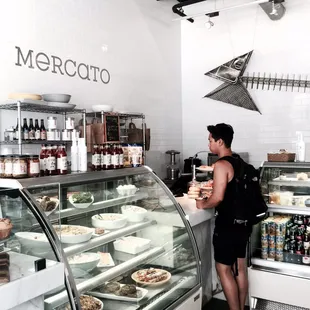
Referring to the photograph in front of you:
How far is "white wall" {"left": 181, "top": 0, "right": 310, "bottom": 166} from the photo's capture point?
206 inches

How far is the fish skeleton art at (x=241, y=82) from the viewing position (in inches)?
209

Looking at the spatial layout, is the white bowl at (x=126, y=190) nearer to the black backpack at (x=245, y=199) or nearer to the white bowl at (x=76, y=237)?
the white bowl at (x=76, y=237)

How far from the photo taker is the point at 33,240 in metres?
1.98

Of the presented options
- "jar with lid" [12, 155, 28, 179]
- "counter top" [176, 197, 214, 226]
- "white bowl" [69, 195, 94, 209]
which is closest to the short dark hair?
"counter top" [176, 197, 214, 226]

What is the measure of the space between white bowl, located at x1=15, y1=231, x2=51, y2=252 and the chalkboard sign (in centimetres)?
196

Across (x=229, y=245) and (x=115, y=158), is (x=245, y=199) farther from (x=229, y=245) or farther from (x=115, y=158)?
(x=115, y=158)

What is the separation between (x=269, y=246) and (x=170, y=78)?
331cm

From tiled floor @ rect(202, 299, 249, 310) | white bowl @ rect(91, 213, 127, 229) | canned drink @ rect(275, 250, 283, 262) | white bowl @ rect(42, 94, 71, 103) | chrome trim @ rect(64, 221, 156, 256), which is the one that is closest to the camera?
chrome trim @ rect(64, 221, 156, 256)

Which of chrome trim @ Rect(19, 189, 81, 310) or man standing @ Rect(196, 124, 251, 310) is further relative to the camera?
man standing @ Rect(196, 124, 251, 310)

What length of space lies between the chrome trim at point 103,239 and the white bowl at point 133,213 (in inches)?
2.2

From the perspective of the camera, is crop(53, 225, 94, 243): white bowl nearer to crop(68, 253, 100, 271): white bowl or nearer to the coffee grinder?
crop(68, 253, 100, 271): white bowl

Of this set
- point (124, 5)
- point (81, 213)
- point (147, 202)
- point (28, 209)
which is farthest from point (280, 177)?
point (124, 5)

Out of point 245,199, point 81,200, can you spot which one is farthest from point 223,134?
point 81,200

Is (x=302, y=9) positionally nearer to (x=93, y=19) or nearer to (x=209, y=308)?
(x=93, y=19)
